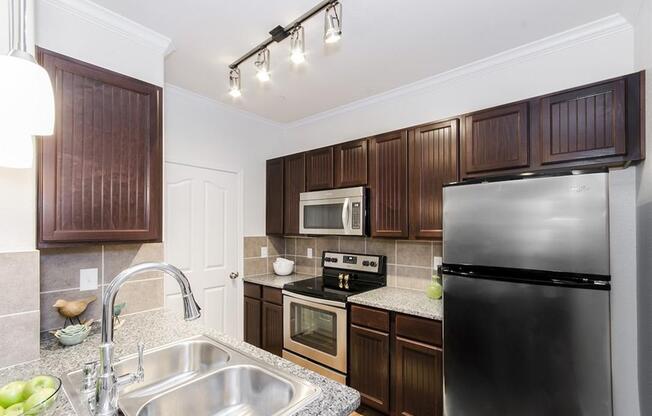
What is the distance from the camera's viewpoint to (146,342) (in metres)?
1.45

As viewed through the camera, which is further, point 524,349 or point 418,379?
point 418,379

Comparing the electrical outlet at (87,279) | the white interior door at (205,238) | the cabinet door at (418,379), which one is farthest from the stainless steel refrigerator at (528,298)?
the white interior door at (205,238)

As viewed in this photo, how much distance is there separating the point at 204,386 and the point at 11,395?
0.56 metres

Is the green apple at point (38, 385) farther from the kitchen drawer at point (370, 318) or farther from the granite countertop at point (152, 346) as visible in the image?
the kitchen drawer at point (370, 318)

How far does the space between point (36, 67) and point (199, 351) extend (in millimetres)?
1257

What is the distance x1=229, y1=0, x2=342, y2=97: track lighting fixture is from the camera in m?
1.50

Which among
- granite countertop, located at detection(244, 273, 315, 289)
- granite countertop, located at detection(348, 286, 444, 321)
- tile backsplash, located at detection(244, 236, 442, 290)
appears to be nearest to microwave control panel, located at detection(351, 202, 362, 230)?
tile backsplash, located at detection(244, 236, 442, 290)

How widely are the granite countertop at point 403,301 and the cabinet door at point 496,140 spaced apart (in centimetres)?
94

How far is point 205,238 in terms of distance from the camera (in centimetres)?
301

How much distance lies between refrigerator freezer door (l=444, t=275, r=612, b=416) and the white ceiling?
1.54 m

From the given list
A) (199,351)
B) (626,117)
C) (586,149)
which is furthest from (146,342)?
(626,117)

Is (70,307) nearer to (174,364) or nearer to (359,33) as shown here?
(174,364)

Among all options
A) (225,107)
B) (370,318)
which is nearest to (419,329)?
(370,318)

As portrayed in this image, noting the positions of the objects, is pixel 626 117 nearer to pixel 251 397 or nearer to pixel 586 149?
pixel 586 149
